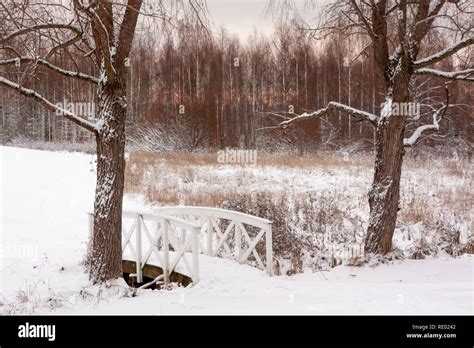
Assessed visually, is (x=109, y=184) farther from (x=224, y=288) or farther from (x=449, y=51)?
(x=449, y=51)

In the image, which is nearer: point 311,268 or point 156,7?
point 156,7

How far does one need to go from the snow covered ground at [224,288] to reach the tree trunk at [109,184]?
55 cm

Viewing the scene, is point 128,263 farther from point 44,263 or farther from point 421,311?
point 421,311

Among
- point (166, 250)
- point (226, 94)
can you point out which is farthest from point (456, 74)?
point (226, 94)

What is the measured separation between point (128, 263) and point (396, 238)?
6.29m

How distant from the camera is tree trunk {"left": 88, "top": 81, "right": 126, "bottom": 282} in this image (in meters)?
8.19

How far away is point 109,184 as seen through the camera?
8.33 meters

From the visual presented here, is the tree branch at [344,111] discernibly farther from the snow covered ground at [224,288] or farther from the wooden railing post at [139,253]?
the wooden railing post at [139,253]

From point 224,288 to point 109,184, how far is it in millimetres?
2734

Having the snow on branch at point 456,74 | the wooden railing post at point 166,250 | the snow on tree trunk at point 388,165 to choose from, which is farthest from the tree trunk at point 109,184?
the snow on branch at point 456,74

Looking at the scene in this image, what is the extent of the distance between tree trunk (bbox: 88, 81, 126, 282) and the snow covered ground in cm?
55

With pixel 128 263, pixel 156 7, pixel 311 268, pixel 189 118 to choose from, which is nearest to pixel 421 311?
pixel 311 268

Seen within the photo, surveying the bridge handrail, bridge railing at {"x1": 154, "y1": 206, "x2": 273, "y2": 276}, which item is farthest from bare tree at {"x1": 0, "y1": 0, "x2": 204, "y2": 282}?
the bridge handrail

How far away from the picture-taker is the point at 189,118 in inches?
1330
